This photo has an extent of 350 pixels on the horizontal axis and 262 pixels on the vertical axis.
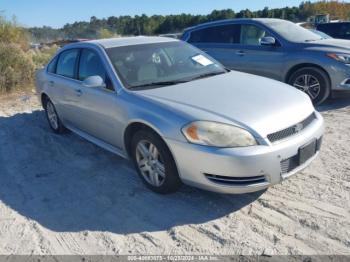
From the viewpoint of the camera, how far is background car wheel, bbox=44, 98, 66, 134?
6.21 m

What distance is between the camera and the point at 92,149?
5.55 meters

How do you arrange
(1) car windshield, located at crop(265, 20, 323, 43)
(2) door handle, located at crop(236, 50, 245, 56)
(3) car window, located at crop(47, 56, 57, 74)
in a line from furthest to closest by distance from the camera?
(2) door handle, located at crop(236, 50, 245, 56)
(1) car windshield, located at crop(265, 20, 323, 43)
(3) car window, located at crop(47, 56, 57, 74)

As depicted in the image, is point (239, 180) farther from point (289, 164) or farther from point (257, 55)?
point (257, 55)

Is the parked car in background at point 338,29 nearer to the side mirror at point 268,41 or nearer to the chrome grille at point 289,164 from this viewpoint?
the side mirror at point 268,41

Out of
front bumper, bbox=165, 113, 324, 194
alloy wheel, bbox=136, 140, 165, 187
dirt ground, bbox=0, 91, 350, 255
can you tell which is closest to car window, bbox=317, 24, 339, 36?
dirt ground, bbox=0, 91, 350, 255

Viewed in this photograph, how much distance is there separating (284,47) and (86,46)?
3804mm

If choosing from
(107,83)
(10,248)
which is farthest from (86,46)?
(10,248)

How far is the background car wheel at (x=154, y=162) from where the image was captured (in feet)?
12.3

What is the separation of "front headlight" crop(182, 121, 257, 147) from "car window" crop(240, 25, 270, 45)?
184 inches

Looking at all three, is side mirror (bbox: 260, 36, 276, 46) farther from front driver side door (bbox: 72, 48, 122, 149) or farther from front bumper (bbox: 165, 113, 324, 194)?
front bumper (bbox: 165, 113, 324, 194)

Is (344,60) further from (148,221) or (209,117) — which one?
(148,221)

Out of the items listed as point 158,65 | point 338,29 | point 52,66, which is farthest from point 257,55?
point 338,29

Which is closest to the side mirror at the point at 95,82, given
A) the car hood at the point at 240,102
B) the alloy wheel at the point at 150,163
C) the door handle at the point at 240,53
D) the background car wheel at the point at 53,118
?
the car hood at the point at 240,102

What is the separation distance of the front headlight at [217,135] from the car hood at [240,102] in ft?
0.20
